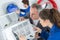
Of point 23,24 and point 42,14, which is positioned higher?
point 42,14

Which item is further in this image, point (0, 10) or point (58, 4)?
point (0, 10)

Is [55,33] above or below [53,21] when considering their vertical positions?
below

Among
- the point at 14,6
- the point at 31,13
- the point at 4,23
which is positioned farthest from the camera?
the point at 14,6

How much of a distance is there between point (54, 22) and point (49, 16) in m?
0.08

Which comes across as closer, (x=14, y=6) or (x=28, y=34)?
(x=28, y=34)

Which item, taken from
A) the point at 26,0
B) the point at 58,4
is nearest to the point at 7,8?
the point at 26,0

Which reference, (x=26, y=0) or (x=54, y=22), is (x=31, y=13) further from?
(x=54, y=22)

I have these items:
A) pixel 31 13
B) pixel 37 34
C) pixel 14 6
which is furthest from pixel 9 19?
pixel 14 6

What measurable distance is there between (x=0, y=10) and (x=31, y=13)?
0.77 m

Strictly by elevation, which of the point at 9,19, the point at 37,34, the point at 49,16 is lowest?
the point at 37,34

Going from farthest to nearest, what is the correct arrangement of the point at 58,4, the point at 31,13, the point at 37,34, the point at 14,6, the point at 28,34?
the point at 14,6 < the point at 58,4 < the point at 31,13 < the point at 37,34 < the point at 28,34

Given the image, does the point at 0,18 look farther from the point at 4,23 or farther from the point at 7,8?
the point at 7,8

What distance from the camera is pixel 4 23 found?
186cm

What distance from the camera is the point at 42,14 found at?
1428 millimetres
